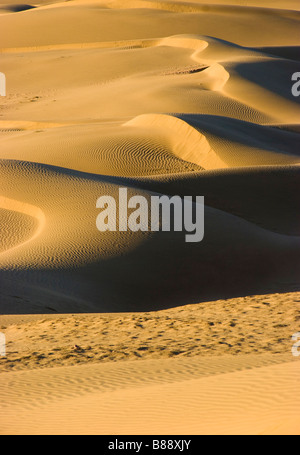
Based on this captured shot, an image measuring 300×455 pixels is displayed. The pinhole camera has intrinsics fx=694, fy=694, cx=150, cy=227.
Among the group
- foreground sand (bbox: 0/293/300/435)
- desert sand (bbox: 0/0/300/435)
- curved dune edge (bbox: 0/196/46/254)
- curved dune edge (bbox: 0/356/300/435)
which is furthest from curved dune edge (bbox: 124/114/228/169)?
curved dune edge (bbox: 0/356/300/435)

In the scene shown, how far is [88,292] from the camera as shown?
10.4 meters

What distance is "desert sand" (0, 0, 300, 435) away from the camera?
5477 mm

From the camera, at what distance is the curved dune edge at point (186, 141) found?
19344 millimetres

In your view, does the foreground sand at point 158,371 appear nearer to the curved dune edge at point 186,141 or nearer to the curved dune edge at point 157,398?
the curved dune edge at point 157,398

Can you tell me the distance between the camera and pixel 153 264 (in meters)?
11.4

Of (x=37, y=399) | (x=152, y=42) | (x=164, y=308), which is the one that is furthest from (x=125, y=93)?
(x=37, y=399)

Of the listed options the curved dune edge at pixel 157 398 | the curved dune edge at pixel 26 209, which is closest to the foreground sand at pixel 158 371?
the curved dune edge at pixel 157 398

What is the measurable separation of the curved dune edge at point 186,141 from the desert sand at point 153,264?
0.15 ft

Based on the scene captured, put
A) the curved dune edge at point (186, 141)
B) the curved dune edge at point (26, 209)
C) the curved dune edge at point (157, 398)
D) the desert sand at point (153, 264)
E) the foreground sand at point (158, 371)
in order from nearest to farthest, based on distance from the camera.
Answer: the curved dune edge at point (157, 398)
the foreground sand at point (158, 371)
the desert sand at point (153, 264)
the curved dune edge at point (26, 209)
the curved dune edge at point (186, 141)

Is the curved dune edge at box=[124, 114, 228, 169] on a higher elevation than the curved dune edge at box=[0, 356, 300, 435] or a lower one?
higher

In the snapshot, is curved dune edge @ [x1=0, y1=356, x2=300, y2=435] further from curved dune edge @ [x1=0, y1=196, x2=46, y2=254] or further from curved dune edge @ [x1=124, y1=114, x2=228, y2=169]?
curved dune edge @ [x1=124, y1=114, x2=228, y2=169]

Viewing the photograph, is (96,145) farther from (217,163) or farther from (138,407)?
(138,407)

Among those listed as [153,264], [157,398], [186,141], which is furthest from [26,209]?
[157,398]

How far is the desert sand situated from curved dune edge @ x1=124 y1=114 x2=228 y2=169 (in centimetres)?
4
